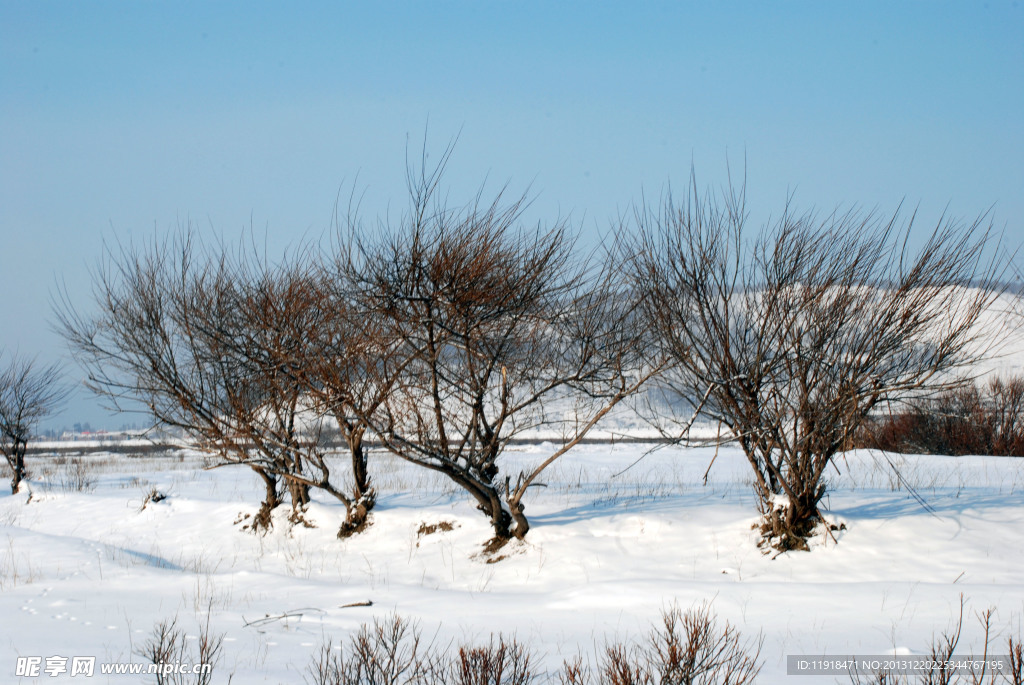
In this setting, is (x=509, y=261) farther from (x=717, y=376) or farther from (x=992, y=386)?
(x=992, y=386)

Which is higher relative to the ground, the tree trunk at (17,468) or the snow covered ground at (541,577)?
the tree trunk at (17,468)

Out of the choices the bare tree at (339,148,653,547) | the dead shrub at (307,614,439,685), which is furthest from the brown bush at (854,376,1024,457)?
the dead shrub at (307,614,439,685)

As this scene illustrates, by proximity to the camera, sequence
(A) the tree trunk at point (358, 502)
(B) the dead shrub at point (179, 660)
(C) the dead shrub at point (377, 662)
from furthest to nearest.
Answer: (A) the tree trunk at point (358, 502), (B) the dead shrub at point (179, 660), (C) the dead shrub at point (377, 662)

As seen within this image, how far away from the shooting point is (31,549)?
9039mm

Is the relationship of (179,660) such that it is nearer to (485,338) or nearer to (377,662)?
(377,662)

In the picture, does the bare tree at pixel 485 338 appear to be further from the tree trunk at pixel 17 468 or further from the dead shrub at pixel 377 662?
the tree trunk at pixel 17 468

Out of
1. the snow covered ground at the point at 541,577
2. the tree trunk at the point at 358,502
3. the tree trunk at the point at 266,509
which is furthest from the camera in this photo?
the tree trunk at the point at 266,509

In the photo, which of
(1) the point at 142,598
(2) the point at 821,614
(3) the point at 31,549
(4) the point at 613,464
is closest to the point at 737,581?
(2) the point at 821,614

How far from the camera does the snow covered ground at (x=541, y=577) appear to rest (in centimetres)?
516

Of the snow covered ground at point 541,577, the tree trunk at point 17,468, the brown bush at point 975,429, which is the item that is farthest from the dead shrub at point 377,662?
the brown bush at point 975,429

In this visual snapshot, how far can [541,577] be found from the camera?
26.5ft

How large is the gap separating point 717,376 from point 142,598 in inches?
236

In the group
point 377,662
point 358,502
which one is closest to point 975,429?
point 358,502

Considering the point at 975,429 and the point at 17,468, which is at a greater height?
the point at 17,468
